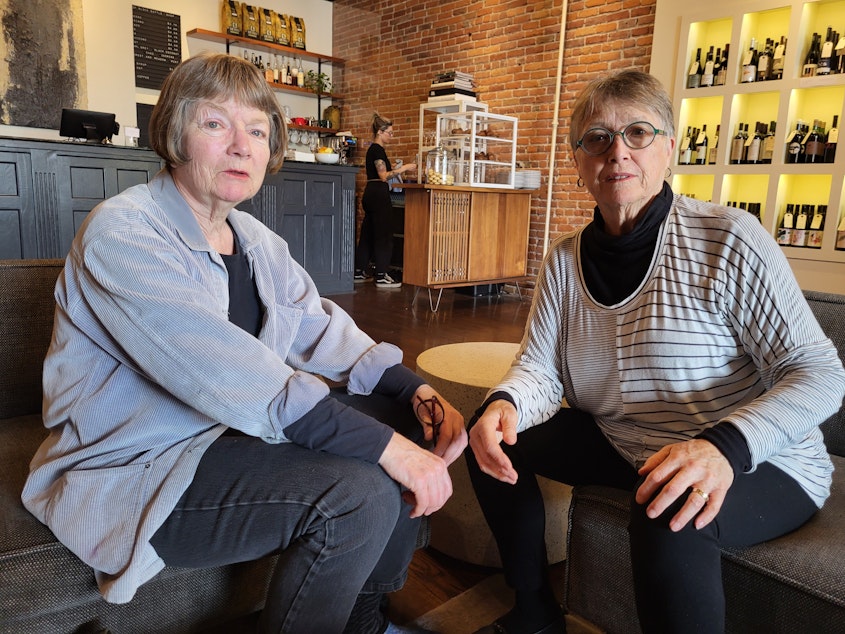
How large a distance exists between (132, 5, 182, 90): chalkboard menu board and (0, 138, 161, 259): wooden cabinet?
2549 mm

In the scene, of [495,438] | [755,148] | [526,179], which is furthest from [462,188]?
[495,438]

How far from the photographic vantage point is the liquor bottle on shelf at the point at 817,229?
405 cm

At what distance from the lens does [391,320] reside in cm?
462

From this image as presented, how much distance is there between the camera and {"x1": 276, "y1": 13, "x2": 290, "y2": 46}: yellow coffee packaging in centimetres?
727

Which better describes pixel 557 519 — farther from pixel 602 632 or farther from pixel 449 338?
pixel 449 338

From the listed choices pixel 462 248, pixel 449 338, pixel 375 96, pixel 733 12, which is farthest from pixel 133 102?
pixel 733 12

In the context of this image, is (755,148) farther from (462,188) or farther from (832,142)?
(462,188)

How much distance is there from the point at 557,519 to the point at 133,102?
6574mm

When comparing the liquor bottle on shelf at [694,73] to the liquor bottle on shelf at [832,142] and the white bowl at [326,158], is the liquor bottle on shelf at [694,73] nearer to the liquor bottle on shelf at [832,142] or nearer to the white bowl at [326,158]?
the liquor bottle on shelf at [832,142]

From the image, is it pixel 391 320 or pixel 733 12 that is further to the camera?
pixel 391 320

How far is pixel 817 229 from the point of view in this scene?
13.4 feet

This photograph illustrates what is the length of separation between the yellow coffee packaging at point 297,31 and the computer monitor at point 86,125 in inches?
136

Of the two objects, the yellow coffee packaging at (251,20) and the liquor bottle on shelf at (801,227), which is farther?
the yellow coffee packaging at (251,20)

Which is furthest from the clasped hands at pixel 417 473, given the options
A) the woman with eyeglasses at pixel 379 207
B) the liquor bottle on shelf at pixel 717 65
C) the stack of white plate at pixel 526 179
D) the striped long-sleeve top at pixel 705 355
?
the woman with eyeglasses at pixel 379 207
